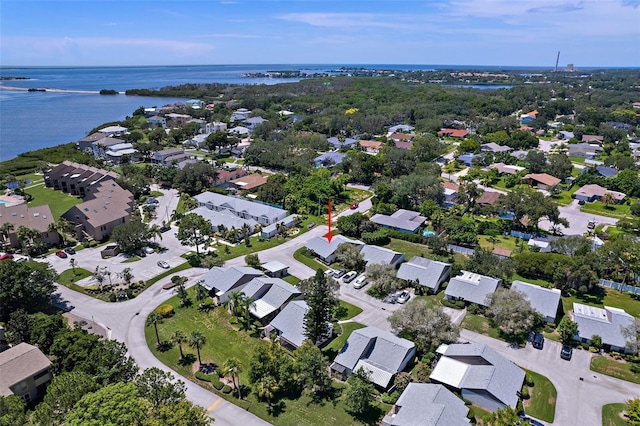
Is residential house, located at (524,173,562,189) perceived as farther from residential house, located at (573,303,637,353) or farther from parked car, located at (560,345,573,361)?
parked car, located at (560,345,573,361)

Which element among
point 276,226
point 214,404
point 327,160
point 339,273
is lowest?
point 214,404

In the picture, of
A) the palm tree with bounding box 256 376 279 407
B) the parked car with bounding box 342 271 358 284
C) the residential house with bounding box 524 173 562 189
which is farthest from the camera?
the residential house with bounding box 524 173 562 189

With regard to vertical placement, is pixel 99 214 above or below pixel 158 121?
below

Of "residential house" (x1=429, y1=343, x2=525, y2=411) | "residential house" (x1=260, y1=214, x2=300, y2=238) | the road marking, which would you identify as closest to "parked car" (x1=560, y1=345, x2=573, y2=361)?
"residential house" (x1=429, y1=343, x2=525, y2=411)

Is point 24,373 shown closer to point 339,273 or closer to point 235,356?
point 235,356

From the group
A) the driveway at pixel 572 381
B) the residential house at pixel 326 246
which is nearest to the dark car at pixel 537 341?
the driveway at pixel 572 381

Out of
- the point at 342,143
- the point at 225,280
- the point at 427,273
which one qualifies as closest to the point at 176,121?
the point at 342,143

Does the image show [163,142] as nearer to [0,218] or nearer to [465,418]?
[0,218]
